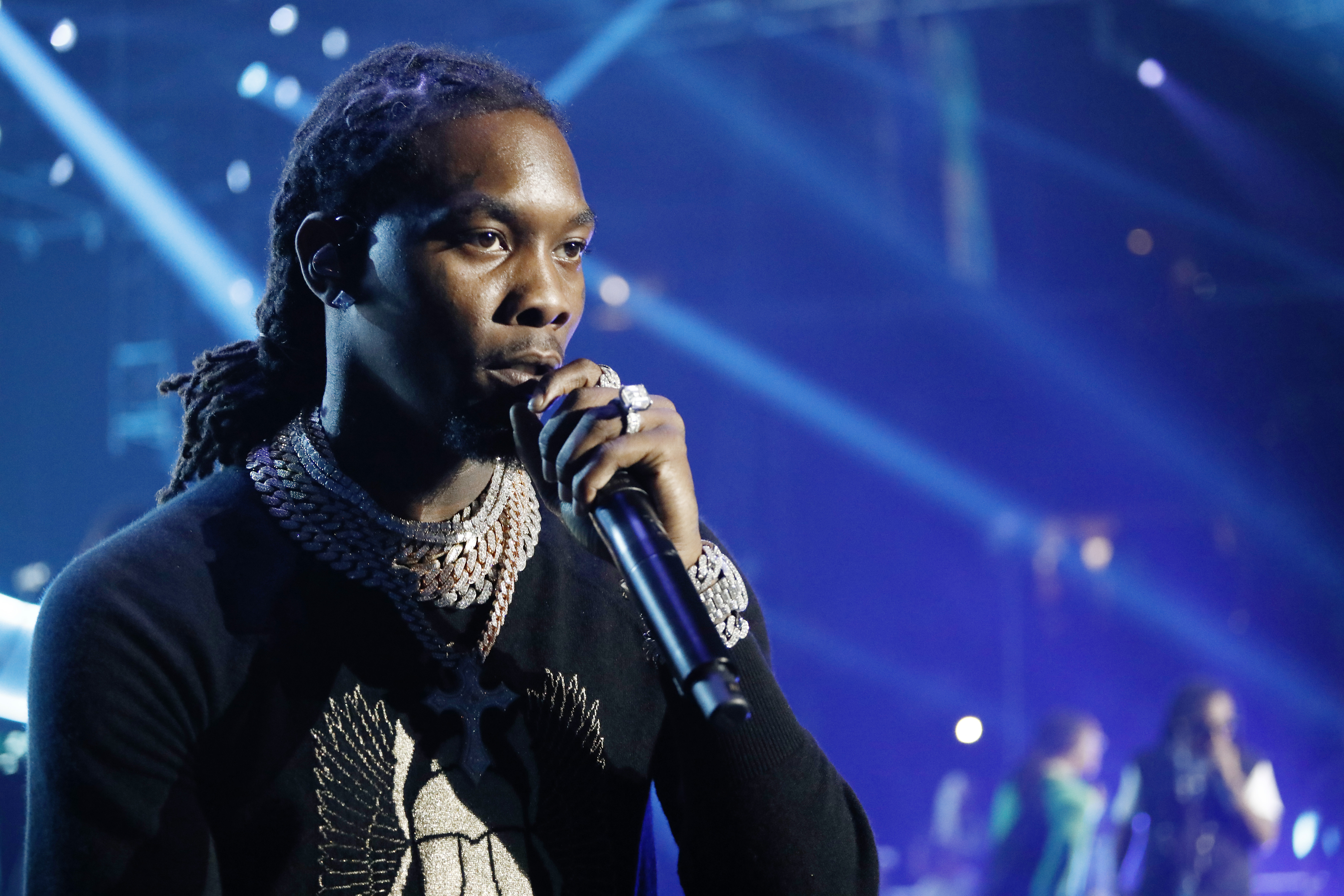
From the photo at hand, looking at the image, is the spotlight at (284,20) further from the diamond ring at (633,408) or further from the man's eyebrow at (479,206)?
the diamond ring at (633,408)

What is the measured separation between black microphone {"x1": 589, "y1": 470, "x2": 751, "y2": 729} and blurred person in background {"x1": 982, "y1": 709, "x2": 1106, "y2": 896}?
15.2 ft

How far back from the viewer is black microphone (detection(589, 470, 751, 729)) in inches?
36.2

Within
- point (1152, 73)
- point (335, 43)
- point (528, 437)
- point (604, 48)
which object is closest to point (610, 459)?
point (528, 437)

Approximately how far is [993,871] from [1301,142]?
665 centimetres

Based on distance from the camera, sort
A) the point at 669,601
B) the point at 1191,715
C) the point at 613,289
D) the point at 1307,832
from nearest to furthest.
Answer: the point at 669,601 < the point at 1191,715 < the point at 1307,832 < the point at 613,289

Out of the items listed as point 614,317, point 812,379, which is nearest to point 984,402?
point 812,379

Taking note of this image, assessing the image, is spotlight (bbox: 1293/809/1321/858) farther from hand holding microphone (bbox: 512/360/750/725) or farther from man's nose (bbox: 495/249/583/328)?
man's nose (bbox: 495/249/583/328)

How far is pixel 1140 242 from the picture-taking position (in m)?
9.46

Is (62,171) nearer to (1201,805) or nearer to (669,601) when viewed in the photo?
(1201,805)

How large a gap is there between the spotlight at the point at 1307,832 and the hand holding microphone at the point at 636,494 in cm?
591

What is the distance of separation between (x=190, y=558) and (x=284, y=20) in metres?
7.89

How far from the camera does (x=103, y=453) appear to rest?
9148 millimetres

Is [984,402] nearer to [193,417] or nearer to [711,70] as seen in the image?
[711,70]

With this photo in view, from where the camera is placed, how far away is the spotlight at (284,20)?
804 cm
